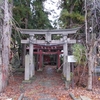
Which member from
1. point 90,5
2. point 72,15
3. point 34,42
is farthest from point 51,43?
point 90,5

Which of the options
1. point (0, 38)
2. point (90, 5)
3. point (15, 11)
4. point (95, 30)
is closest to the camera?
point (0, 38)

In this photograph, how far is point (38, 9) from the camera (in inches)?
547

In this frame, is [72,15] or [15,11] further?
[15,11]

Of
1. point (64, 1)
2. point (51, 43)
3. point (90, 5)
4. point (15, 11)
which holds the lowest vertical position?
point (51, 43)

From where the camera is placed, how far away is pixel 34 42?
10.9 m

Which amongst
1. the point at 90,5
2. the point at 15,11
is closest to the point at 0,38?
the point at 90,5

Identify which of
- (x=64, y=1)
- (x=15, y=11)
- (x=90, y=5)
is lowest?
(x=90, y=5)

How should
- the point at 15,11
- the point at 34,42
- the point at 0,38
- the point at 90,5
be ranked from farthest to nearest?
the point at 15,11 < the point at 34,42 < the point at 90,5 < the point at 0,38

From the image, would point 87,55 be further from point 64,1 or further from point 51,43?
point 64,1

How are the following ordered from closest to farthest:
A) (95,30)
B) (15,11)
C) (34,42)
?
(95,30)
(34,42)
(15,11)

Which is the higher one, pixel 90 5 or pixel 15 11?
pixel 15 11

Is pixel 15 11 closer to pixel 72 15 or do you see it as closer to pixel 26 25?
pixel 26 25

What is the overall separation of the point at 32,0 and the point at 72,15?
454 cm

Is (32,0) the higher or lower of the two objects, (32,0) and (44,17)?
the higher
